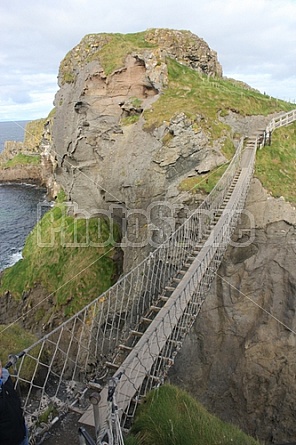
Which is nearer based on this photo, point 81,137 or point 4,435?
point 4,435

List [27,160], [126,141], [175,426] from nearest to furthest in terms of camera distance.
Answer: [175,426]
[126,141]
[27,160]

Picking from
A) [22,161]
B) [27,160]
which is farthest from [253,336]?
[22,161]

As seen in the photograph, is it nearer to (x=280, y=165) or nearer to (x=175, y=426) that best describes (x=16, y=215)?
(x=280, y=165)

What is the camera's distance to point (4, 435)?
3.37m

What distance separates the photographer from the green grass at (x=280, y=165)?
535 inches

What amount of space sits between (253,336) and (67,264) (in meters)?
9.49

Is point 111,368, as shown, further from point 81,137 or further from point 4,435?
point 81,137

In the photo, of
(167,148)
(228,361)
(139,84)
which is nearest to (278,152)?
(167,148)

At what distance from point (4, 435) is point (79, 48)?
1899 cm

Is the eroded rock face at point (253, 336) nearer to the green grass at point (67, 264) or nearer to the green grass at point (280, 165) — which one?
the green grass at point (280, 165)

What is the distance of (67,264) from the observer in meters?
17.8

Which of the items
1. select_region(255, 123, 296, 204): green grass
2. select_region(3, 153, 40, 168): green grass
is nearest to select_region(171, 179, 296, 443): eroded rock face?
select_region(255, 123, 296, 204): green grass

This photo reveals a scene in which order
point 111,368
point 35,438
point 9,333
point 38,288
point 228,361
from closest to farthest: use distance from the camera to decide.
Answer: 1. point 35,438
2. point 111,368
3. point 9,333
4. point 228,361
5. point 38,288

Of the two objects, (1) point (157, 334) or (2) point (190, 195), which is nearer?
(1) point (157, 334)
